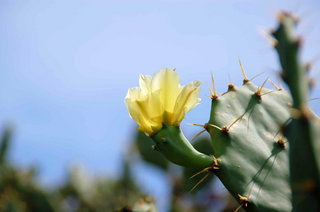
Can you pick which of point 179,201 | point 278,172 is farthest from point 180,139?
point 179,201

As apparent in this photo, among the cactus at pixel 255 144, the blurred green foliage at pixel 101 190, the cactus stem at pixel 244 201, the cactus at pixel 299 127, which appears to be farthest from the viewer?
the blurred green foliage at pixel 101 190

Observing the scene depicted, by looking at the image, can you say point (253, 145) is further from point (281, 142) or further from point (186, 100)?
point (186, 100)

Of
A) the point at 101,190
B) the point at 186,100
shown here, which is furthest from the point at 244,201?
the point at 101,190

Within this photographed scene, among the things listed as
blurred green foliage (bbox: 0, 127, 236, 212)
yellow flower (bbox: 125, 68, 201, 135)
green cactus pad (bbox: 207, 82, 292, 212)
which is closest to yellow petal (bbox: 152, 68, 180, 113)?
yellow flower (bbox: 125, 68, 201, 135)

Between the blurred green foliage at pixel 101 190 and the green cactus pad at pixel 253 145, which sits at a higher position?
the green cactus pad at pixel 253 145

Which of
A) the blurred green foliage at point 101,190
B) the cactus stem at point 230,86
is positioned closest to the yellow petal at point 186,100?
the cactus stem at point 230,86

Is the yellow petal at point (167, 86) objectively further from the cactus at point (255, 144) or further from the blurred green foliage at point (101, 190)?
the blurred green foliage at point (101, 190)

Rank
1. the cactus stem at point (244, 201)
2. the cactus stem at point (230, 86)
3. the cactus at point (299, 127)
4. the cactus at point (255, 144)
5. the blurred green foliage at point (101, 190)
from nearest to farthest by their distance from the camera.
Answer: the cactus at point (299, 127) → the cactus at point (255, 144) → the cactus stem at point (244, 201) → the cactus stem at point (230, 86) → the blurred green foliage at point (101, 190)
